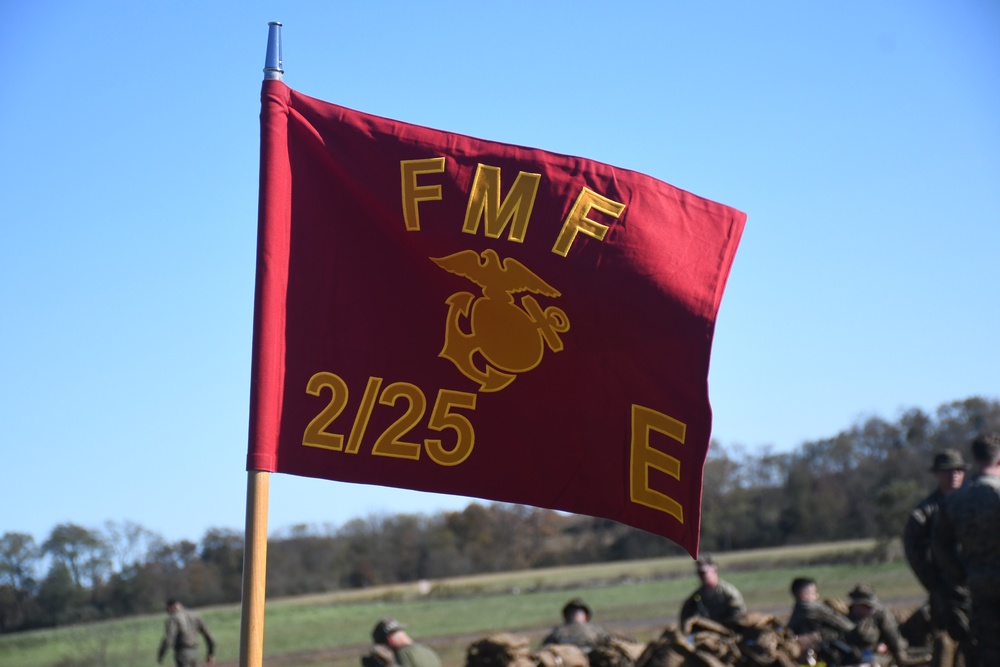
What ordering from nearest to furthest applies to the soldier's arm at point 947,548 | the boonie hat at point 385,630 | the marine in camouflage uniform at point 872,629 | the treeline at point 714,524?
the soldier's arm at point 947,548 < the boonie hat at point 385,630 < the marine in camouflage uniform at point 872,629 < the treeline at point 714,524

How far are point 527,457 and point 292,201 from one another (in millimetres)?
1544

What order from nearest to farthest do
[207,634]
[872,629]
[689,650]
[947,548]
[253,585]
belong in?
[253,585], [947,548], [689,650], [872,629], [207,634]

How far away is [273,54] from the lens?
5.00 m

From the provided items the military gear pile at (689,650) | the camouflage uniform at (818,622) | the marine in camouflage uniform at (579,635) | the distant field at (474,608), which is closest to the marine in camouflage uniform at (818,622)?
the camouflage uniform at (818,622)

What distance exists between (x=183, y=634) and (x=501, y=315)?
615 inches

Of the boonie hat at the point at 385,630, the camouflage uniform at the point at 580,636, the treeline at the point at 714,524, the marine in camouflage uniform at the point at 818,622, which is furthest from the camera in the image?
the treeline at the point at 714,524

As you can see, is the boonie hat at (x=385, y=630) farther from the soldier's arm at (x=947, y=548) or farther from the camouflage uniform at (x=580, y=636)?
the soldier's arm at (x=947, y=548)

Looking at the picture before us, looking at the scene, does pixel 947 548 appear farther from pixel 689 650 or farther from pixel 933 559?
pixel 689 650

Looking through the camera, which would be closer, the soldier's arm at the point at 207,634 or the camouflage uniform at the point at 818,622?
the camouflage uniform at the point at 818,622

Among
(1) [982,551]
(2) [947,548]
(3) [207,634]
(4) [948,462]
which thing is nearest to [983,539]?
(1) [982,551]

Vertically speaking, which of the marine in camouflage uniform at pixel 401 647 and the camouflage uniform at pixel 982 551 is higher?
the camouflage uniform at pixel 982 551

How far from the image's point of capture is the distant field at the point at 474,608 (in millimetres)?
23984

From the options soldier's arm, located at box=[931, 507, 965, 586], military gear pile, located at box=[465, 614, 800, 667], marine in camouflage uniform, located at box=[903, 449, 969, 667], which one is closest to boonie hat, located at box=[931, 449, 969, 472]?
marine in camouflage uniform, located at box=[903, 449, 969, 667]

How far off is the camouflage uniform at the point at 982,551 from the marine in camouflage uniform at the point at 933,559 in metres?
0.71
